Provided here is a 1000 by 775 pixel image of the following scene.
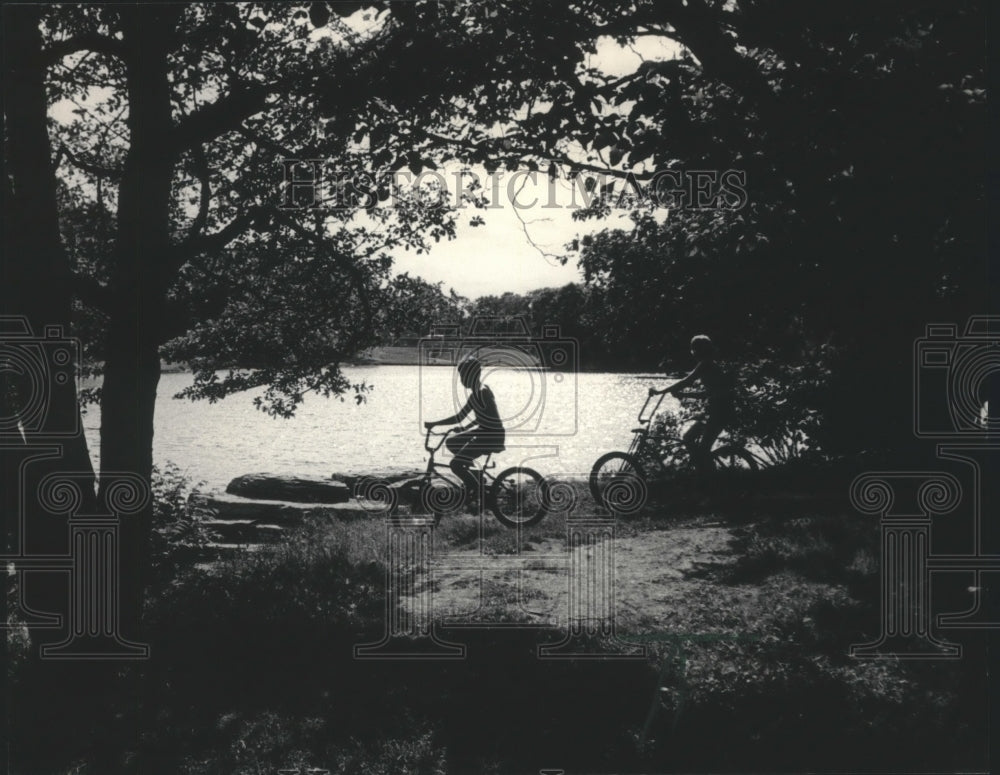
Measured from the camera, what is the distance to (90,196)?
6730mm

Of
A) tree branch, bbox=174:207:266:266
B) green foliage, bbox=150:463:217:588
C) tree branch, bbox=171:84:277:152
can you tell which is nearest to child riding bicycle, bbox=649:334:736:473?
tree branch, bbox=174:207:266:266

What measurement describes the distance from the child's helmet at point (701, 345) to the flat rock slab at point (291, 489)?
19.0ft

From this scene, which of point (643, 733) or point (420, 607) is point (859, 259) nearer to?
point (643, 733)

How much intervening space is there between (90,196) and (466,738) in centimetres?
559

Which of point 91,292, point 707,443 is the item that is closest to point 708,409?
point 707,443

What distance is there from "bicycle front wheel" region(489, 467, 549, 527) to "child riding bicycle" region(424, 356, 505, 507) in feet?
0.88

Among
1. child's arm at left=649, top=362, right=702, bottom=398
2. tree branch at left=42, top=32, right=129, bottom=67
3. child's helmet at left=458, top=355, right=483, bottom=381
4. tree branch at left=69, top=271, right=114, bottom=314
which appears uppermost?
tree branch at left=42, top=32, right=129, bottom=67

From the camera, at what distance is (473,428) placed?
8539mm

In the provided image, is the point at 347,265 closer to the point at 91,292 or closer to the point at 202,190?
the point at 202,190

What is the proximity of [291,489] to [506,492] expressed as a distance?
460 cm

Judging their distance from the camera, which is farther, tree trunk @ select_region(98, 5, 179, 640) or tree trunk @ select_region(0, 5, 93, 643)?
tree trunk @ select_region(98, 5, 179, 640)

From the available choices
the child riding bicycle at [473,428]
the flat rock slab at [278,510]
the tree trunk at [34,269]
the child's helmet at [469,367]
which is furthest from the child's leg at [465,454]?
the tree trunk at [34,269]

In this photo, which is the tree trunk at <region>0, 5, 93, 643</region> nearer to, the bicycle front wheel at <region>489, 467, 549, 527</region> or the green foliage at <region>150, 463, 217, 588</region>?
the green foliage at <region>150, 463, 217, 588</region>

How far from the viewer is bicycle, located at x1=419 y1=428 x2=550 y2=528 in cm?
877
